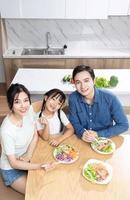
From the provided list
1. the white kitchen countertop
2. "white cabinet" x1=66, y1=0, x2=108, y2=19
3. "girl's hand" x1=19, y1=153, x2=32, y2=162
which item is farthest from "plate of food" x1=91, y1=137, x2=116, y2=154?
"white cabinet" x1=66, y1=0, x2=108, y2=19

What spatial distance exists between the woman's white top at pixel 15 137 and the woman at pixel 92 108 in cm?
32

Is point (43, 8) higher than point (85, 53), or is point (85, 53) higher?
point (43, 8)

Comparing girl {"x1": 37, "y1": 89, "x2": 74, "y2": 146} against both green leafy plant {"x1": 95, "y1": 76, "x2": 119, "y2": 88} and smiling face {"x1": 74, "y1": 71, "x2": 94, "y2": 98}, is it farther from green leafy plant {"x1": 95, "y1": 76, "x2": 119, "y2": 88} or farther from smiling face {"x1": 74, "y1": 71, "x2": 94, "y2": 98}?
green leafy plant {"x1": 95, "y1": 76, "x2": 119, "y2": 88}

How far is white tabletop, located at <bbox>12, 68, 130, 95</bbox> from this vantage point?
2.28 metres

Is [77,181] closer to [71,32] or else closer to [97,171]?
[97,171]

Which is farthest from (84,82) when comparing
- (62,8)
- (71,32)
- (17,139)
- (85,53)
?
(71,32)

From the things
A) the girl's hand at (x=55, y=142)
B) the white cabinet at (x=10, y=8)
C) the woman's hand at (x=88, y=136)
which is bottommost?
the girl's hand at (x=55, y=142)

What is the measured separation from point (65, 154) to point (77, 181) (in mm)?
208

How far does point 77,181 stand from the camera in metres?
1.22

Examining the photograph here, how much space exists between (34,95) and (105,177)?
133 centimetres

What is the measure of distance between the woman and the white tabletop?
20.8 inches

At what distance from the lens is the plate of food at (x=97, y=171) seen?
4.02 ft

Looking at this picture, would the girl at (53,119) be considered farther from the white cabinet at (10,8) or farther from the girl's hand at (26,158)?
the white cabinet at (10,8)

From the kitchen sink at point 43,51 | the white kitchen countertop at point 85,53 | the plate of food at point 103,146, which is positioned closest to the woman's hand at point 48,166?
the plate of food at point 103,146
